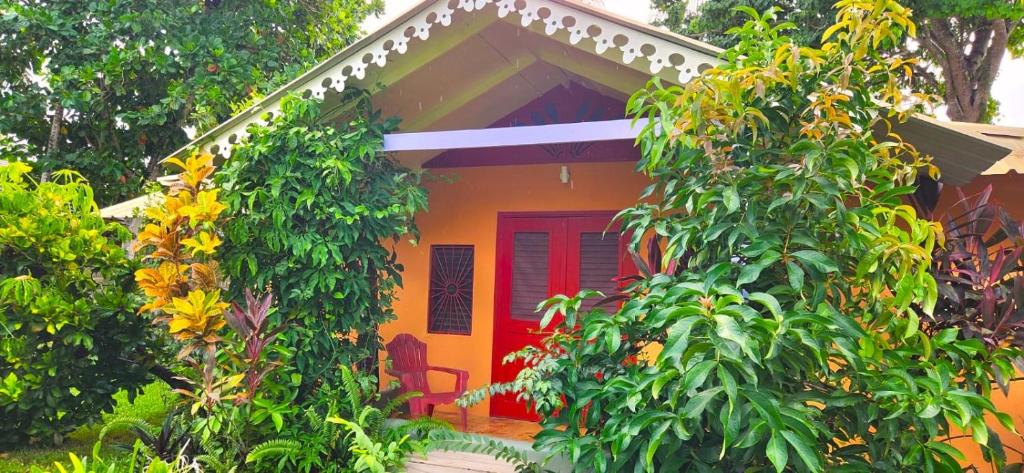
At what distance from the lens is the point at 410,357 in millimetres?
6641

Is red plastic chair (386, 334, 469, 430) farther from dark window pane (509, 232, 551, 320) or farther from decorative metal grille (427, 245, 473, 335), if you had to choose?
dark window pane (509, 232, 551, 320)

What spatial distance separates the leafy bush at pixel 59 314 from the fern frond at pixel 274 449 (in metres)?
2.09

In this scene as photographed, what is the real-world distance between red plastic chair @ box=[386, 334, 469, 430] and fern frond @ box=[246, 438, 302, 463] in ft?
5.49

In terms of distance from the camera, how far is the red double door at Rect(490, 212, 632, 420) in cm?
641

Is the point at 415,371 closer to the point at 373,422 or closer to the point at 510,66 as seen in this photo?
the point at 373,422

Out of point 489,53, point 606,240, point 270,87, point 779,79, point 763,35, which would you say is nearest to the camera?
point 779,79

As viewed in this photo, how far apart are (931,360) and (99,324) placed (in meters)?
6.34

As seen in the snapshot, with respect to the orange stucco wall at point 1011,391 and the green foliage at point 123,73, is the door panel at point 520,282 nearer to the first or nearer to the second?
the orange stucco wall at point 1011,391

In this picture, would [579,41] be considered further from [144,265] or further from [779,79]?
[144,265]

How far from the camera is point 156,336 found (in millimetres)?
5977

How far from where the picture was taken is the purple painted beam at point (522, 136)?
439 centimetres

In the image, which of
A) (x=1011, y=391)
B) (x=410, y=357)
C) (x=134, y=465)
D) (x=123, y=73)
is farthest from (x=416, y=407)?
(x=123, y=73)

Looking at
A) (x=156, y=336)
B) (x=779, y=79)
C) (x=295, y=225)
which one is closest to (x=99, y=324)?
(x=156, y=336)

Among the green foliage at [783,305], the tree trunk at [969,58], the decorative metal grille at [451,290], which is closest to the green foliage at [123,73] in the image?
the decorative metal grille at [451,290]
